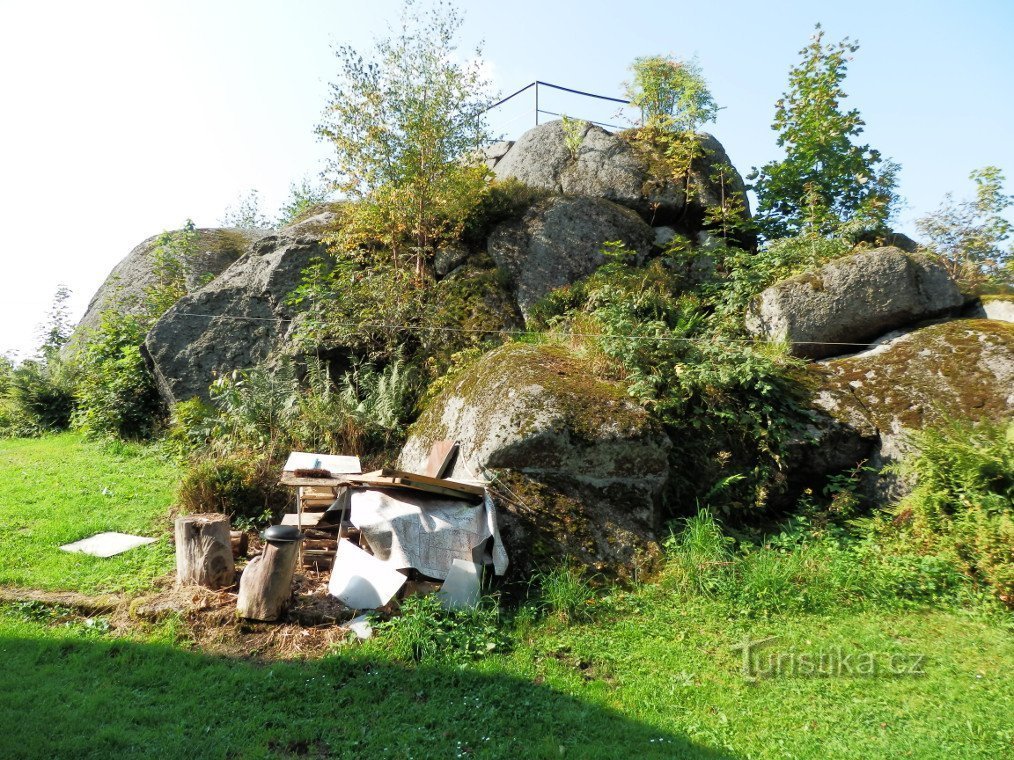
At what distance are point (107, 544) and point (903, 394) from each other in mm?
9101

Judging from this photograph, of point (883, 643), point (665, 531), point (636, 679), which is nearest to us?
point (636, 679)

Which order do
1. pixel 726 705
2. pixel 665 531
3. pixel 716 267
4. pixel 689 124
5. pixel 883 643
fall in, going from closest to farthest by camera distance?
pixel 726 705 < pixel 883 643 < pixel 665 531 < pixel 716 267 < pixel 689 124

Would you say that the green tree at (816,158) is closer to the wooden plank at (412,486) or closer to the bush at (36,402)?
the wooden plank at (412,486)

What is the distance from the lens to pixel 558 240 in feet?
37.9

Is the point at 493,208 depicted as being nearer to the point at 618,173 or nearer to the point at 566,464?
the point at 618,173

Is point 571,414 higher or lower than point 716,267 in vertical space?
lower

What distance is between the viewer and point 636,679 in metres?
4.89

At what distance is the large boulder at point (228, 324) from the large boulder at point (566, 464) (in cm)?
529

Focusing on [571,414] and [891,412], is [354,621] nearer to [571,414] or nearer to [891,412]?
[571,414]

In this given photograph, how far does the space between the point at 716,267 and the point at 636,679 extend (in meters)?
7.78

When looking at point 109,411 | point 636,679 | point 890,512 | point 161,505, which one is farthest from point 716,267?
point 109,411

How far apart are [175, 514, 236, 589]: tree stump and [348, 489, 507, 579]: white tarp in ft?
3.50

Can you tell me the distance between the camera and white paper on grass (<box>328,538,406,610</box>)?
571 centimetres

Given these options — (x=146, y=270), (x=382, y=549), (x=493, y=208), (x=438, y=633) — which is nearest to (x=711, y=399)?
(x=382, y=549)
